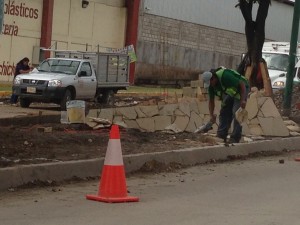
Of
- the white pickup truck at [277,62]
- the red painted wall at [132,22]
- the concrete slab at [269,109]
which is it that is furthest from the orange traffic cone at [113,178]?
the red painted wall at [132,22]

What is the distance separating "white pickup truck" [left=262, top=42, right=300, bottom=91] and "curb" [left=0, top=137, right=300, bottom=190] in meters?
11.4

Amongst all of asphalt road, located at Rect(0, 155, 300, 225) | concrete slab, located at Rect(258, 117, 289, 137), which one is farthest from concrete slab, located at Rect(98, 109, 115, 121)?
asphalt road, located at Rect(0, 155, 300, 225)

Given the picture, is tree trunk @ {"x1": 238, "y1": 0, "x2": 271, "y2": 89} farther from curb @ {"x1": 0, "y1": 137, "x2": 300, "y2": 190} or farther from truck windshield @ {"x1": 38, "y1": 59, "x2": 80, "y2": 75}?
curb @ {"x1": 0, "y1": 137, "x2": 300, "y2": 190}

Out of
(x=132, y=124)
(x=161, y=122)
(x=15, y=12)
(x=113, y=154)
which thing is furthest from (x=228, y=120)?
(x=15, y=12)

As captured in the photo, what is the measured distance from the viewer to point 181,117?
19.8m

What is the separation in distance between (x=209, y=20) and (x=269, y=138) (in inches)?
1462

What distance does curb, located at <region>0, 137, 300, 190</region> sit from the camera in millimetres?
11191

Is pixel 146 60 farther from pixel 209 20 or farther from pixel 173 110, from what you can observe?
pixel 173 110

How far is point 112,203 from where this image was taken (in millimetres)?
10352

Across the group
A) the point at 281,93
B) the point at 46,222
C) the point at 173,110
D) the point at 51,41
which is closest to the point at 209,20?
the point at 51,41

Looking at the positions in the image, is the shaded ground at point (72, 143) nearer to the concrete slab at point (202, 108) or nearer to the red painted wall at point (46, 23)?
the concrete slab at point (202, 108)

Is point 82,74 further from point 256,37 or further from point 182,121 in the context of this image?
point 182,121

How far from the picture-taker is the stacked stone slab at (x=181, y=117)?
19594 millimetres

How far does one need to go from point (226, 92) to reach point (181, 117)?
3593mm
